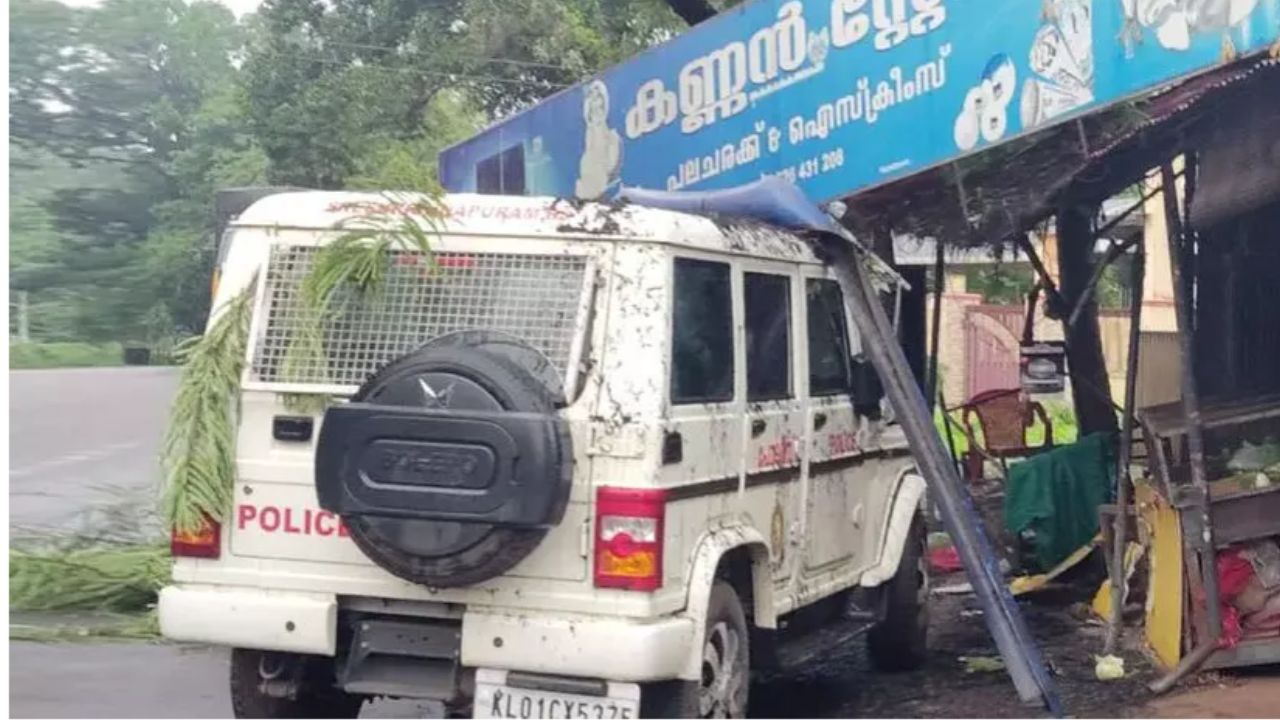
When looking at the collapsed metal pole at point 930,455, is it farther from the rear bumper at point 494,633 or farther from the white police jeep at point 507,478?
the rear bumper at point 494,633

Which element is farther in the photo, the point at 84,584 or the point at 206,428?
the point at 84,584

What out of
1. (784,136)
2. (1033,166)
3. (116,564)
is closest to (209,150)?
(116,564)

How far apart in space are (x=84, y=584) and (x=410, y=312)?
446cm

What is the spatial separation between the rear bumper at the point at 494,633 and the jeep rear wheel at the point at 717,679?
0.17 metres

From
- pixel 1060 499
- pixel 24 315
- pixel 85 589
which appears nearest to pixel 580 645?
pixel 85 589

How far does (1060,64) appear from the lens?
6738 mm

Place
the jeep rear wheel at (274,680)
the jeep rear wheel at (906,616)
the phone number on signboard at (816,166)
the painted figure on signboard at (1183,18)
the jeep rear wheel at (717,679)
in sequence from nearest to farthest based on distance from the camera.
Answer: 1. the jeep rear wheel at (717,679)
2. the jeep rear wheel at (274,680)
3. the painted figure on signboard at (1183,18)
4. the jeep rear wheel at (906,616)
5. the phone number on signboard at (816,166)

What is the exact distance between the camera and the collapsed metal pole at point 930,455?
663cm

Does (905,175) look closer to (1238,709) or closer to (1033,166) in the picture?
(1033,166)

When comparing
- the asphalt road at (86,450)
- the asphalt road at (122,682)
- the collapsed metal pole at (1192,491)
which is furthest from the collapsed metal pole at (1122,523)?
the asphalt road at (86,450)

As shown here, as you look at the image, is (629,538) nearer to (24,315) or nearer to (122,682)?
(122,682)

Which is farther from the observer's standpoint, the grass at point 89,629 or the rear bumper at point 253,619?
the grass at point 89,629

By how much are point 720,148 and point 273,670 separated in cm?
417

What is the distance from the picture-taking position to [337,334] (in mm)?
5547
